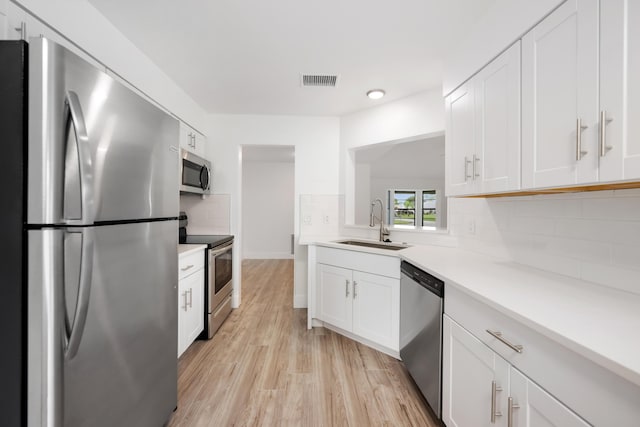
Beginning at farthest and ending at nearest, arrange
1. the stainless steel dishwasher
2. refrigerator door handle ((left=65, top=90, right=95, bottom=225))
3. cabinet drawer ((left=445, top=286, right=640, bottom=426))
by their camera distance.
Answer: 1. the stainless steel dishwasher
2. refrigerator door handle ((left=65, top=90, right=95, bottom=225))
3. cabinet drawer ((left=445, top=286, right=640, bottom=426))

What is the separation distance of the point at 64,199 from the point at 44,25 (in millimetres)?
1003

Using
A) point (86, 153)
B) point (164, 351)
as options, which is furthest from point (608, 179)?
point (164, 351)

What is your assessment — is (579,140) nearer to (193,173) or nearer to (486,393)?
(486,393)

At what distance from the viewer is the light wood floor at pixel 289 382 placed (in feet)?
5.13

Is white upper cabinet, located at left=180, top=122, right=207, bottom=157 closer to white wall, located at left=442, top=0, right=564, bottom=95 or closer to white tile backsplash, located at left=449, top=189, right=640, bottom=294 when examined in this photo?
white wall, located at left=442, top=0, right=564, bottom=95

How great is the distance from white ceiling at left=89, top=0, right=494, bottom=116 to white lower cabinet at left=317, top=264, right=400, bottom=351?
1.72m

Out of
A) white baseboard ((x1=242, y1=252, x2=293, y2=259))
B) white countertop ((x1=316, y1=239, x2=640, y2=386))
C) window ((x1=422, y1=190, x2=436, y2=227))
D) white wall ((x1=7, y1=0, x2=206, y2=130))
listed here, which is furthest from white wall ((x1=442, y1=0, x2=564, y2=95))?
window ((x1=422, y1=190, x2=436, y2=227))

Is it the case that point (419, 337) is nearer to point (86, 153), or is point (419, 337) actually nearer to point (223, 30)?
point (86, 153)

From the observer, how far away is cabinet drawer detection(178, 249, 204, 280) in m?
1.98

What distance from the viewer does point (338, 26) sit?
169 centimetres

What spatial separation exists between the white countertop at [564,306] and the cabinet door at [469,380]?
228mm

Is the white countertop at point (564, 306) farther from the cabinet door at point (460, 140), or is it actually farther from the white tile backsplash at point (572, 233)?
the cabinet door at point (460, 140)

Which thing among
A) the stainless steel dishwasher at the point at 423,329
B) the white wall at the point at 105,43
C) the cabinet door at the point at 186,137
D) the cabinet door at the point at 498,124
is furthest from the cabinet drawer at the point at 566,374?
the cabinet door at the point at 186,137

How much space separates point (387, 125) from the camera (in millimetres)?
2885
